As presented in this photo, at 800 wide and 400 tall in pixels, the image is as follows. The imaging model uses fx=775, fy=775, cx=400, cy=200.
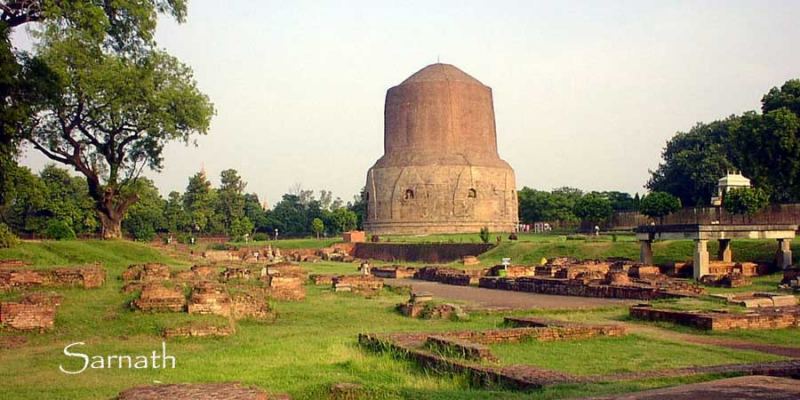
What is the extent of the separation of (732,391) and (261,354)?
4.64 metres

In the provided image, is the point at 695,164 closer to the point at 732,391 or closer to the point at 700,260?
the point at 700,260

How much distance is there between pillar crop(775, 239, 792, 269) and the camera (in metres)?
→ 19.0

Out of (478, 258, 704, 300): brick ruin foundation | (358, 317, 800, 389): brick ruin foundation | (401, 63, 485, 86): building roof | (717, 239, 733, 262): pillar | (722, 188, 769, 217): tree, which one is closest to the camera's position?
(358, 317, 800, 389): brick ruin foundation

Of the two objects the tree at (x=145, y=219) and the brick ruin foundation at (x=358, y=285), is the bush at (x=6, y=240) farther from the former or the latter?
the tree at (x=145, y=219)

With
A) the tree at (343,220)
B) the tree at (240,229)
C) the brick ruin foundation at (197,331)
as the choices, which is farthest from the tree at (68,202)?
the brick ruin foundation at (197,331)

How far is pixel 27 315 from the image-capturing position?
9109 millimetres

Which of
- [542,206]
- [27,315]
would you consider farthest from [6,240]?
[542,206]

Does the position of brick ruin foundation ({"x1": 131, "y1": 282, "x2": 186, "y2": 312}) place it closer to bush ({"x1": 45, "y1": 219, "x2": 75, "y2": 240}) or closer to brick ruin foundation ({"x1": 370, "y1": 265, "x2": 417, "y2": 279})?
brick ruin foundation ({"x1": 370, "y1": 265, "x2": 417, "y2": 279})

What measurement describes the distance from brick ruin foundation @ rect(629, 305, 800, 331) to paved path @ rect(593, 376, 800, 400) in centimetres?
455

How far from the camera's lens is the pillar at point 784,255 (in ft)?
62.4

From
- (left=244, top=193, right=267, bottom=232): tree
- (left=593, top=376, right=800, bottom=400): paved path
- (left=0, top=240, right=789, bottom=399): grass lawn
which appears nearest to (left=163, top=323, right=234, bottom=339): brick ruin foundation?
(left=0, top=240, right=789, bottom=399): grass lawn

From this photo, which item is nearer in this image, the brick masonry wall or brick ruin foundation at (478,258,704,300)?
the brick masonry wall

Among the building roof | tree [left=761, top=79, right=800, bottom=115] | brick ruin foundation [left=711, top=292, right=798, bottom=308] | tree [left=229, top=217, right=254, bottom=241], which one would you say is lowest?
brick ruin foundation [left=711, top=292, right=798, bottom=308]

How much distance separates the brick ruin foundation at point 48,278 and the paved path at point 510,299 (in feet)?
20.5
